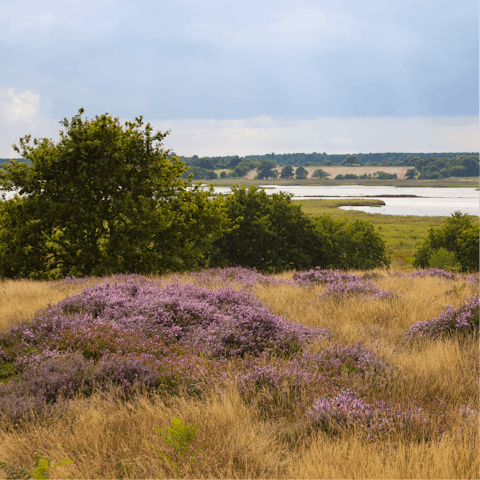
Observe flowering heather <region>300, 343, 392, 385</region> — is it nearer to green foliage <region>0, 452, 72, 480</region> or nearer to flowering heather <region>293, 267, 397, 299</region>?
green foliage <region>0, 452, 72, 480</region>

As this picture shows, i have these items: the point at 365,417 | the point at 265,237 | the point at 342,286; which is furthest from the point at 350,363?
the point at 265,237

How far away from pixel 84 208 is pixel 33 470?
1613cm

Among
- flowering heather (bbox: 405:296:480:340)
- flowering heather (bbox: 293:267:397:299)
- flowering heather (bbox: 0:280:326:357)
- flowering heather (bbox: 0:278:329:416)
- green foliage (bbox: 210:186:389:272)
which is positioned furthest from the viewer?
green foliage (bbox: 210:186:389:272)

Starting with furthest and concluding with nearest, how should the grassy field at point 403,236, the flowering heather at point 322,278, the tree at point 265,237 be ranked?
the grassy field at point 403,236
the tree at point 265,237
the flowering heather at point 322,278

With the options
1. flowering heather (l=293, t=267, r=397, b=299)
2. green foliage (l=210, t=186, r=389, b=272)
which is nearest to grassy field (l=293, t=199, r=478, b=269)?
green foliage (l=210, t=186, r=389, b=272)

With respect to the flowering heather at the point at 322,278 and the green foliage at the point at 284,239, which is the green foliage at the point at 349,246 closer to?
the green foliage at the point at 284,239

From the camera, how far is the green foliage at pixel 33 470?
3180mm

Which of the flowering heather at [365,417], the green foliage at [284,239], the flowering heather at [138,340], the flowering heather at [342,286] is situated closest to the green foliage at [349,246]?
the green foliage at [284,239]

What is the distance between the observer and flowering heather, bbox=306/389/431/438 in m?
4.18

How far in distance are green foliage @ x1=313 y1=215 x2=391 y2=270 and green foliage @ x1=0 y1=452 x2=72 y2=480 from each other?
100 ft

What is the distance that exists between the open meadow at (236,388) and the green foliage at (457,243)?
91.3ft

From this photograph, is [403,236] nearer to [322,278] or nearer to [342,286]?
[322,278]

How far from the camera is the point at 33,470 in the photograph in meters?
3.24

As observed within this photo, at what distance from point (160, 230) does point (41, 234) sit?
5.22m
